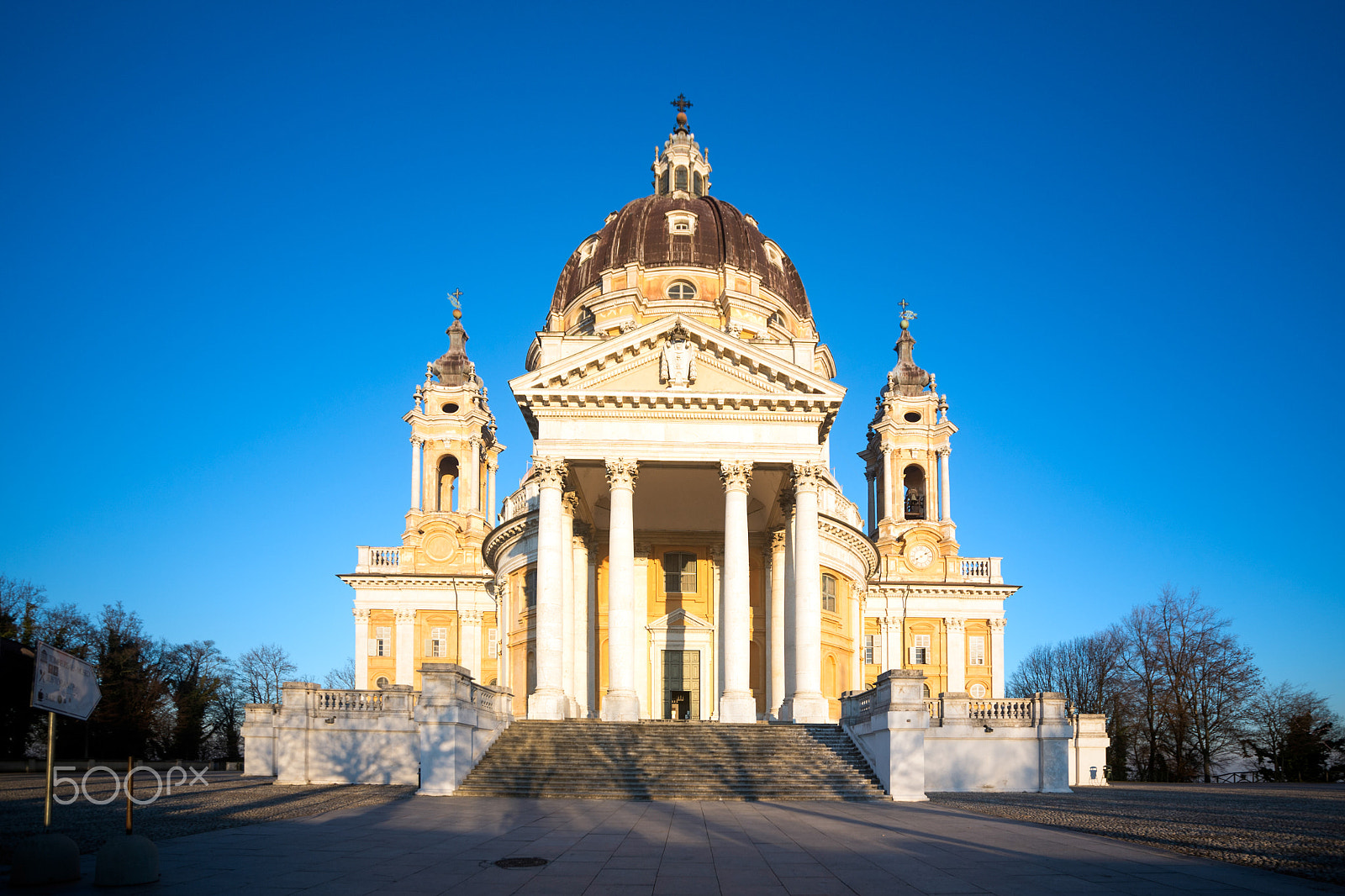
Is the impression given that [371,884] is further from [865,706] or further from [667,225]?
[667,225]

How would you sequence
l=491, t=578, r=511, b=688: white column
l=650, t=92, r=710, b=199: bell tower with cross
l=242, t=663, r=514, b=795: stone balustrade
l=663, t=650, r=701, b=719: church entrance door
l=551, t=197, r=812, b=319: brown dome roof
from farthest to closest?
1. l=650, t=92, r=710, b=199: bell tower with cross
2. l=551, t=197, r=812, b=319: brown dome roof
3. l=491, t=578, r=511, b=688: white column
4. l=663, t=650, r=701, b=719: church entrance door
5. l=242, t=663, r=514, b=795: stone balustrade

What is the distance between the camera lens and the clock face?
6556 centimetres

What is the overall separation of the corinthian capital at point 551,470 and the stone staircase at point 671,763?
7.85 metres

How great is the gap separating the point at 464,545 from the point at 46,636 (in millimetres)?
23544

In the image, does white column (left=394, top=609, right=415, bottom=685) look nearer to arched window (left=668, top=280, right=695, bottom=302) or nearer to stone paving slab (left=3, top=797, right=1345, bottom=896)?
arched window (left=668, top=280, right=695, bottom=302)

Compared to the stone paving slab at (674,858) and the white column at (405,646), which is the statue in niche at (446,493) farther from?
the stone paving slab at (674,858)

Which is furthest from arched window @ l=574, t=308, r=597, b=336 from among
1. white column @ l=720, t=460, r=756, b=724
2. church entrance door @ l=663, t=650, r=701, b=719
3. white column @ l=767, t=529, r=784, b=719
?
white column @ l=720, t=460, r=756, b=724

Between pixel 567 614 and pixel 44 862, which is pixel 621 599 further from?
pixel 44 862

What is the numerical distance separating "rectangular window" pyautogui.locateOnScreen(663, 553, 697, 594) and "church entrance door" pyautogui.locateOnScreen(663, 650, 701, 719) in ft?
8.60

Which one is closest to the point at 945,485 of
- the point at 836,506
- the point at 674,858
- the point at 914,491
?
the point at 914,491

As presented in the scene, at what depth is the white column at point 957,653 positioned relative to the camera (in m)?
63.5

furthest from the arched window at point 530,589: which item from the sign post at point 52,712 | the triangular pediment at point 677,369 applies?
the sign post at point 52,712

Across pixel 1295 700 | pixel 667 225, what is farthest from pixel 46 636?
pixel 1295 700

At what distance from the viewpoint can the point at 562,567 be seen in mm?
33250
